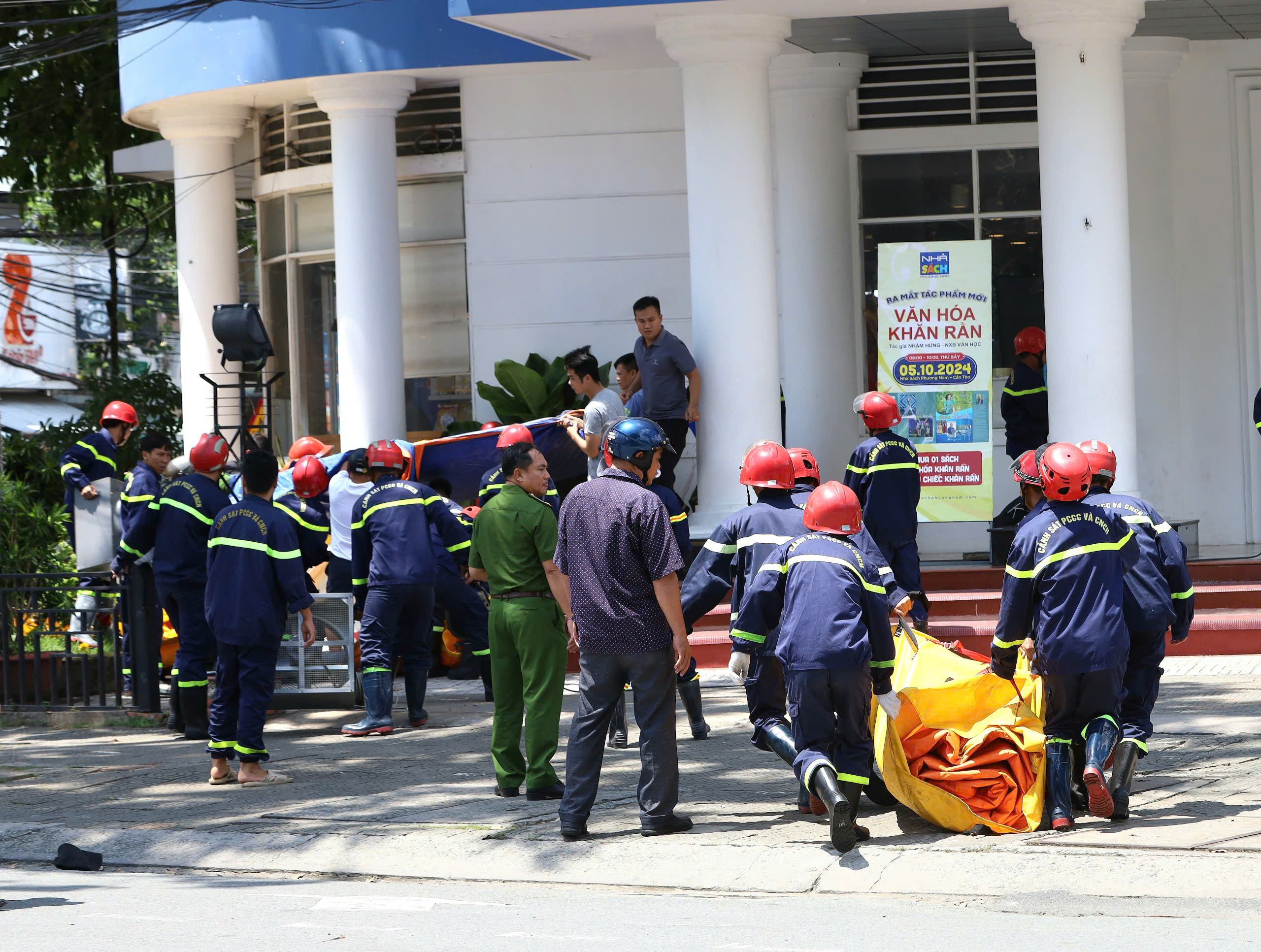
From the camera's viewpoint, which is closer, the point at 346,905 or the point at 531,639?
the point at 346,905

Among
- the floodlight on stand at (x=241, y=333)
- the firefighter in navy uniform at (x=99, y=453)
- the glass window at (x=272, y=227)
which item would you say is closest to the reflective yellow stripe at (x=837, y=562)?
the floodlight on stand at (x=241, y=333)

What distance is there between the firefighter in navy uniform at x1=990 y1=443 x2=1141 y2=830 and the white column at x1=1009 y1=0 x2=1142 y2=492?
17.4 ft

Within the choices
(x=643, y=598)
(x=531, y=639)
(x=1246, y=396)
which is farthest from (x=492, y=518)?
(x=1246, y=396)

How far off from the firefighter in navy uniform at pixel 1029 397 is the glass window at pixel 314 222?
6.78 metres

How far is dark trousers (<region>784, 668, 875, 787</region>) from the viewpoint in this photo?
282 inches

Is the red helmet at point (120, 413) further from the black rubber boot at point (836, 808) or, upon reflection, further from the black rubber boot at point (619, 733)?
the black rubber boot at point (836, 808)

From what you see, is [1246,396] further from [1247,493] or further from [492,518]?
[492,518]

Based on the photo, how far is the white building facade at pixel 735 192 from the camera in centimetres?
1298

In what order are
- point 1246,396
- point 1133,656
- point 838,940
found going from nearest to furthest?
point 838,940 < point 1133,656 < point 1246,396

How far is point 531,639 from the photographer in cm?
831

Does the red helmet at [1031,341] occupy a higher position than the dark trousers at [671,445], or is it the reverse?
the red helmet at [1031,341]

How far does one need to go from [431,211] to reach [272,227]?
2106mm

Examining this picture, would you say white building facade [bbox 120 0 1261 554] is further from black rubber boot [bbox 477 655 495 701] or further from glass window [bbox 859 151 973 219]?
black rubber boot [bbox 477 655 495 701]

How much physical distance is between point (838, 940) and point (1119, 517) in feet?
8.74
